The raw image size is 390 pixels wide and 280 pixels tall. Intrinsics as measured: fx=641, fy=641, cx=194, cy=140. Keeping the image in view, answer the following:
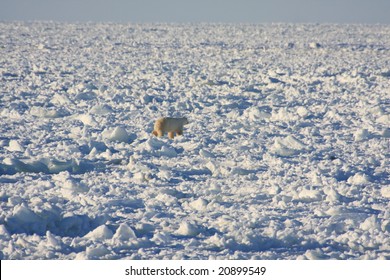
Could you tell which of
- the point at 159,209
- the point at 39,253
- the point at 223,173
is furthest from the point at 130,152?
the point at 39,253

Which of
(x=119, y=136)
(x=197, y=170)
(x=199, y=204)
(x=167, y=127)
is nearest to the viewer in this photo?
(x=199, y=204)

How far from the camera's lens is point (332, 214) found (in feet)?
16.2

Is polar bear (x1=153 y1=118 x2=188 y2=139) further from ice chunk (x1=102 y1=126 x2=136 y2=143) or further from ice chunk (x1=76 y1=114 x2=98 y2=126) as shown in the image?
ice chunk (x1=76 y1=114 x2=98 y2=126)

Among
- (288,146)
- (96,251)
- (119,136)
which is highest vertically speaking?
(119,136)

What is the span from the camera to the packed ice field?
14.3ft

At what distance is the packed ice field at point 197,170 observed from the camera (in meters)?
4.36

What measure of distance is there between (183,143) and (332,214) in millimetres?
2914

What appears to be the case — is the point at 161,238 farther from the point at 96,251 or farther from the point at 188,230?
the point at 96,251

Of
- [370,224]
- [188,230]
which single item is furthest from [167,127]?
[370,224]

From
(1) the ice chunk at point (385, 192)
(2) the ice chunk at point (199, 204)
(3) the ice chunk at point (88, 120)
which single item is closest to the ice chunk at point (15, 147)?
(3) the ice chunk at point (88, 120)

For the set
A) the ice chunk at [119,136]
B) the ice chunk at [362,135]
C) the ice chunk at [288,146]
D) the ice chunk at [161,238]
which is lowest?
the ice chunk at [161,238]

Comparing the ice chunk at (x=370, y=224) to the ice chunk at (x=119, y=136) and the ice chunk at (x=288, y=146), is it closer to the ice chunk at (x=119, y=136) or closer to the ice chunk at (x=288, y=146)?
the ice chunk at (x=288, y=146)

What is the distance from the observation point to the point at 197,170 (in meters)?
6.34
